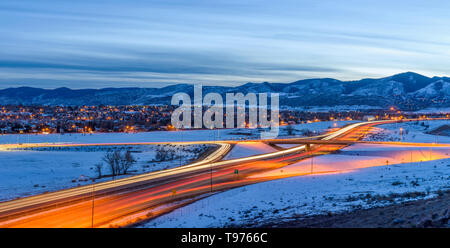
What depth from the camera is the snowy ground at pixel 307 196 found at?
819 inches

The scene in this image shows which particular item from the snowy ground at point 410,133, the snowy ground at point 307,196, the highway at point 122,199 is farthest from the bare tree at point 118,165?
the snowy ground at point 410,133

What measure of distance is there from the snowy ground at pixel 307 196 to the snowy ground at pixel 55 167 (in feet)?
57.6

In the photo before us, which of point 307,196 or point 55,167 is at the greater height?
point 307,196

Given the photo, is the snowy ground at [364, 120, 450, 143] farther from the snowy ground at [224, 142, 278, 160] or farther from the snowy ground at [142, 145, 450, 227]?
the snowy ground at [142, 145, 450, 227]

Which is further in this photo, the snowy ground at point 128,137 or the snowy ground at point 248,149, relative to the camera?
the snowy ground at point 128,137

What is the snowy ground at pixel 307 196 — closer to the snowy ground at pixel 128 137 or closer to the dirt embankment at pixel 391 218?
the dirt embankment at pixel 391 218

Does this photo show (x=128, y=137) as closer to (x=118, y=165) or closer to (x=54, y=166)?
(x=54, y=166)

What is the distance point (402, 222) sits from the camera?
1381 cm

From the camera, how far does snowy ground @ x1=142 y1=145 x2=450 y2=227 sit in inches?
819

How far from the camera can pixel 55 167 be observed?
47750 mm

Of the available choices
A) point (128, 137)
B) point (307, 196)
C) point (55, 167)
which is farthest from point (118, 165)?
point (128, 137)

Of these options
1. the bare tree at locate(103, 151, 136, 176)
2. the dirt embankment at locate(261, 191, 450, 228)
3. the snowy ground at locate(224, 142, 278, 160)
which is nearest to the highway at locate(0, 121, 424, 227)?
the bare tree at locate(103, 151, 136, 176)

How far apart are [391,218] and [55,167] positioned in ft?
141
